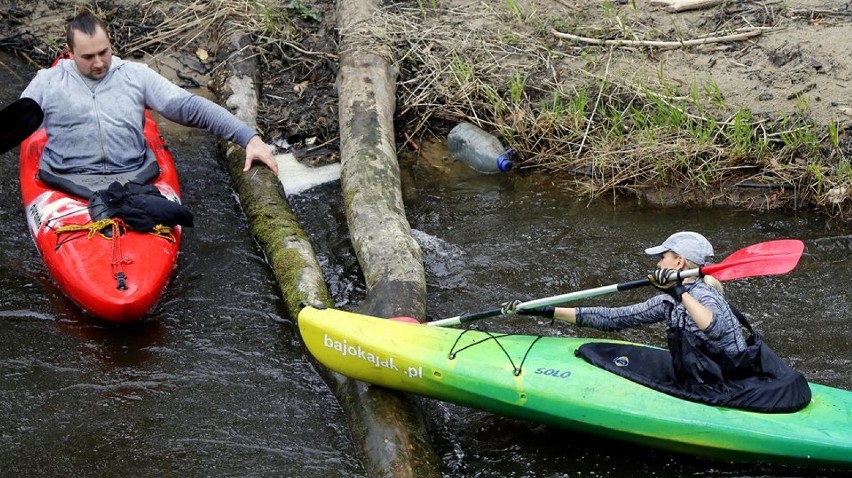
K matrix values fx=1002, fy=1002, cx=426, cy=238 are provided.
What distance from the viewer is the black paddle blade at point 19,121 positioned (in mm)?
→ 5402

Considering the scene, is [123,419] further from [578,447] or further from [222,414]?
[578,447]

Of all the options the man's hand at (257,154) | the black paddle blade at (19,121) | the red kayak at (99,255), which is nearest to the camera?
the red kayak at (99,255)

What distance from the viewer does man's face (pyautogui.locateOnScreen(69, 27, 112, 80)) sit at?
5262mm

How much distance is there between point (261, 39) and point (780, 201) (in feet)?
13.2

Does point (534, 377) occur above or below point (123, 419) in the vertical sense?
above

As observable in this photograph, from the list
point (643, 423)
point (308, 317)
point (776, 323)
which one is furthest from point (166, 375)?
point (776, 323)

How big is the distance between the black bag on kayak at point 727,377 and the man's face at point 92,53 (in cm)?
315

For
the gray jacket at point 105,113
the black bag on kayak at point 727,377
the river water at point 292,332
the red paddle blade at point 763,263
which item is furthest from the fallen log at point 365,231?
the red paddle blade at point 763,263

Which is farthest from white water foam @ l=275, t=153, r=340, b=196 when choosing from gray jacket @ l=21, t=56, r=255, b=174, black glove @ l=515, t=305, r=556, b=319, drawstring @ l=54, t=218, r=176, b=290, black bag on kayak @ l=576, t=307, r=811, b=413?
black bag on kayak @ l=576, t=307, r=811, b=413

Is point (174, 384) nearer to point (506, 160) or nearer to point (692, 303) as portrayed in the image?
point (692, 303)

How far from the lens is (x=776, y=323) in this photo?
5180 millimetres

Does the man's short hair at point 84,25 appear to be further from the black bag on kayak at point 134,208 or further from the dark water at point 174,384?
the dark water at point 174,384

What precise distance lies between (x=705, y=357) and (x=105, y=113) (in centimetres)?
345

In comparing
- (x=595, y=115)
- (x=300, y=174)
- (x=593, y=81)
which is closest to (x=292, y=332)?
(x=300, y=174)
